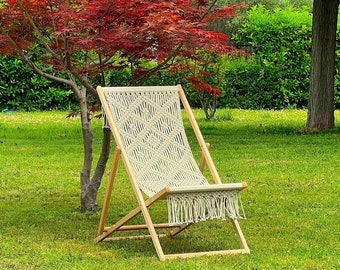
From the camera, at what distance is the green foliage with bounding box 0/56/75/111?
18.2m

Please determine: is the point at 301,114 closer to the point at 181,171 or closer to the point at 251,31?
the point at 251,31

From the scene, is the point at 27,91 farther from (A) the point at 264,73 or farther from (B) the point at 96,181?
(B) the point at 96,181

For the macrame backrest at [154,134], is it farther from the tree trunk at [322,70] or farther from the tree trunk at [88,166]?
the tree trunk at [322,70]

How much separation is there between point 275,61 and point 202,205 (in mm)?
13857

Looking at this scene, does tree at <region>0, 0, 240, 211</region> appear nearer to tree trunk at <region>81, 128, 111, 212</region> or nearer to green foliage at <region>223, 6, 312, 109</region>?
tree trunk at <region>81, 128, 111, 212</region>

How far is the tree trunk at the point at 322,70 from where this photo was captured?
13.6 meters

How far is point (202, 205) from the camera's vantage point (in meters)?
5.39

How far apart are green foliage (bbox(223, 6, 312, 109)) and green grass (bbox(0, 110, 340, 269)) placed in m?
5.24

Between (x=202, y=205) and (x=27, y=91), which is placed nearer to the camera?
(x=202, y=205)

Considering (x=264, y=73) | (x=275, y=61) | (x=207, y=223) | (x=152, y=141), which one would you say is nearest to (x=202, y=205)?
(x=152, y=141)

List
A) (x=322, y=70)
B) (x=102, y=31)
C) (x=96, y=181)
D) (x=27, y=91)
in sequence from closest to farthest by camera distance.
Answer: (x=102, y=31)
(x=96, y=181)
(x=322, y=70)
(x=27, y=91)

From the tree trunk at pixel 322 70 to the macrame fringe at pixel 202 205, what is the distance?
8.50 metres

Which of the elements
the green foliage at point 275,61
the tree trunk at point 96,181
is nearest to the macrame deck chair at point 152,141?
the tree trunk at point 96,181

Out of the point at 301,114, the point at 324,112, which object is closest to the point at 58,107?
the point at 301,114
